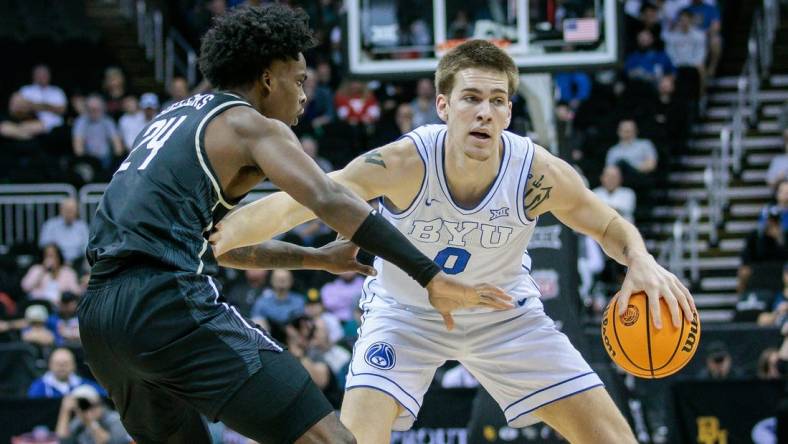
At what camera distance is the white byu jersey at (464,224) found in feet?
19.1

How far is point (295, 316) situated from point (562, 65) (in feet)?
11.4

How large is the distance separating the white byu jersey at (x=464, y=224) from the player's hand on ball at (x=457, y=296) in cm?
101

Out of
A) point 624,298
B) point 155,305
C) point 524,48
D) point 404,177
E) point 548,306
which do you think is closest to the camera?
point 155,305

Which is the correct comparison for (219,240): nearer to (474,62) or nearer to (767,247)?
(474,62)

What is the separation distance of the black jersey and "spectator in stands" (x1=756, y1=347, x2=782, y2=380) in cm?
694

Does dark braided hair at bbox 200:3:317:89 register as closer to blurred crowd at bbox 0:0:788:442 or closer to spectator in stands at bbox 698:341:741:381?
blurred crowd at bbox 0:0:788:442

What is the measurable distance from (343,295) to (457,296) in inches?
329

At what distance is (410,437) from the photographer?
33.3 feet

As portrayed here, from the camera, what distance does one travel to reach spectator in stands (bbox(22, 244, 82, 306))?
526 inches

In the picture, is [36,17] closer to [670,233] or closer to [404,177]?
[670,233]

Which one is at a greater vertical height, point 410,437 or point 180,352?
point 180,352

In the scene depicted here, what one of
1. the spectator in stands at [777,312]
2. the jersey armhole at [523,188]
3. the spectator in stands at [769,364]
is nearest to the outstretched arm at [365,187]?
the jersey armhole at [523,188]

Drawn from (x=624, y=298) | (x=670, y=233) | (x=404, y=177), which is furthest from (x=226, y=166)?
(x=670, y=233)

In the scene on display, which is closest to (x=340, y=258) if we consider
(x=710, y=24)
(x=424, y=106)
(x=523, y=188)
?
(x=523, y=188)
